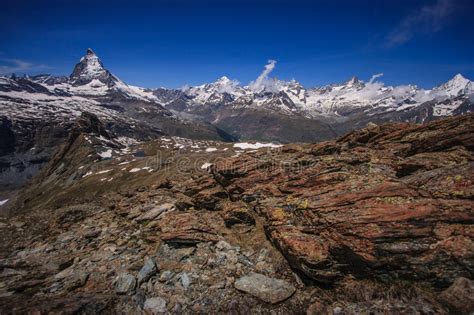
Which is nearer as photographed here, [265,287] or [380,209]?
[265,287]

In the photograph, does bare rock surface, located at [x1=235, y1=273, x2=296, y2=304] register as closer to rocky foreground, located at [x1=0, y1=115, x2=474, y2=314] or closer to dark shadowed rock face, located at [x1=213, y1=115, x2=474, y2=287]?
rocky foreground, located at [x1=0, y1=115, x2=474, y2=314]

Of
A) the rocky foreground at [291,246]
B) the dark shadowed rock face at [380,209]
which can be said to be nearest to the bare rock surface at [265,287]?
the rocky foreground at [291,246]

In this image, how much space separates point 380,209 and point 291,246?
479 cm

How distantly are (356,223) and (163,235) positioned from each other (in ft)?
37.3

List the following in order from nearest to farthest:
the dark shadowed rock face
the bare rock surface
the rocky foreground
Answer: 1. the rocky foreground
2. the dark shadowed rock face
3. the bare rock surface

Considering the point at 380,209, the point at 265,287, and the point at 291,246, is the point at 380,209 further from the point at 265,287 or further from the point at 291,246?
the point at 265,287

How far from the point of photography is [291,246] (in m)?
13.9

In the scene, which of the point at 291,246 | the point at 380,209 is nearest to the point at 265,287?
the point at 291,246

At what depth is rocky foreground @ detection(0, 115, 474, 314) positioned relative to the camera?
11.6 metres

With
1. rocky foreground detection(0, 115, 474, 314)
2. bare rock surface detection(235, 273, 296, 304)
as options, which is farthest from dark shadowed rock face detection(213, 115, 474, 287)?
bare rock surface detection(235, 273, 296, 304)

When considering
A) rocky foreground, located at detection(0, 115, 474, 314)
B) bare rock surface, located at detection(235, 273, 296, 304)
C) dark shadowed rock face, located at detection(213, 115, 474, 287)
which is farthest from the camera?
bare rock surface, located at detection(235, 273, 296, 304)

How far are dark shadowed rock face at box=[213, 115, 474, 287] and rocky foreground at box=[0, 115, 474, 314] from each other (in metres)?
0.05

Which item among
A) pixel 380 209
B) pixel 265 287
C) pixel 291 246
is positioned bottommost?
pixel 265 287

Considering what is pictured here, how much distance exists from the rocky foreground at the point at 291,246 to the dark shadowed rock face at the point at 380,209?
55 millimetres
